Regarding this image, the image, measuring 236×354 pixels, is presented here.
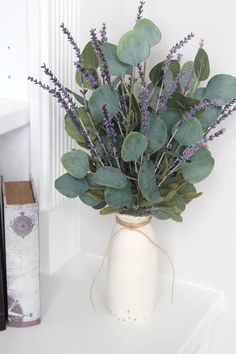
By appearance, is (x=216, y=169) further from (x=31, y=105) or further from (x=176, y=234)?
(x=31, y=105)

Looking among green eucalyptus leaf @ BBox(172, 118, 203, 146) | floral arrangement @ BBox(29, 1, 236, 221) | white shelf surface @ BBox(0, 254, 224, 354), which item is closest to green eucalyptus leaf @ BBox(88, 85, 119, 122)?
floral arrangement @ BBox(29, 1, 236, 221)

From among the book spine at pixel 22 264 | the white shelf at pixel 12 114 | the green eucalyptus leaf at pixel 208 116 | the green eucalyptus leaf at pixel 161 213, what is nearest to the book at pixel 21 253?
the book spine at pixel 22 264

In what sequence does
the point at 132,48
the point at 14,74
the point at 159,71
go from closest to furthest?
1. the point at 132,48
2. the point at 159,71
3. the point at 14,74

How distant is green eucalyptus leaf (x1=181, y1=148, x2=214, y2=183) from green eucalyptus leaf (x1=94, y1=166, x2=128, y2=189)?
0.11 m

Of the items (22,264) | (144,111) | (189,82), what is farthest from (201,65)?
(22,264)

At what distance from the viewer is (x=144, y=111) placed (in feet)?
3.30

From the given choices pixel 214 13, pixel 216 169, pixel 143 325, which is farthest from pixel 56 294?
pixel 214 13

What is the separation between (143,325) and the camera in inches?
47.3

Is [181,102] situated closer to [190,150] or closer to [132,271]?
[190,150]

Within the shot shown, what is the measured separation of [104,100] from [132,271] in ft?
1.04

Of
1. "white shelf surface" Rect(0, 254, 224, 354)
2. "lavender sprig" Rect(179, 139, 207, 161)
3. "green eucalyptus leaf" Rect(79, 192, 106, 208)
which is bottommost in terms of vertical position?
"white shelf surface" Rect(0, 254, 224, 354)

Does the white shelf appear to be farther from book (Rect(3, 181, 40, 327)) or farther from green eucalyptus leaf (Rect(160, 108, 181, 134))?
green eucalyptus leaf (Rect(160, 108, 181, 134))

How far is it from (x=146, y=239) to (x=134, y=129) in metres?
0.20

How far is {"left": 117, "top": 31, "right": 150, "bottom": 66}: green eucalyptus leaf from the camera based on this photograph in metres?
1.00
